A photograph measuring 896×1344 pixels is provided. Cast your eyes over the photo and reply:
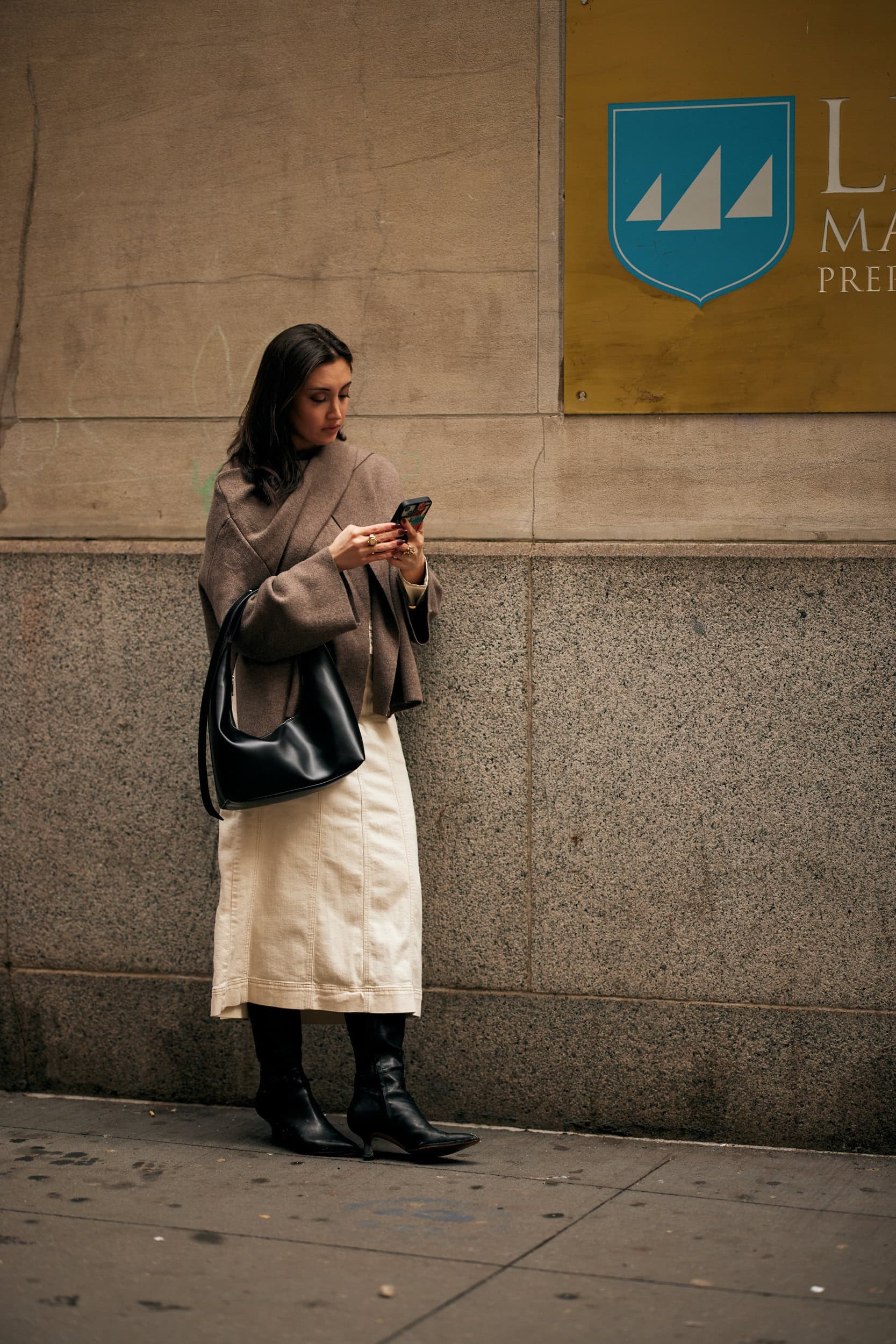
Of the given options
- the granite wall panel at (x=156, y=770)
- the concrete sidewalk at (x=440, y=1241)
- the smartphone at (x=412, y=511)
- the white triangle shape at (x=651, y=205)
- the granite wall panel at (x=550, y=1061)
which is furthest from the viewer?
the granite wall panel at (x=156, y=770)

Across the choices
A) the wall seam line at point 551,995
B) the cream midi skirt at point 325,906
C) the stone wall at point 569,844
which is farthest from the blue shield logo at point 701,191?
the wall seam line at point 551,995

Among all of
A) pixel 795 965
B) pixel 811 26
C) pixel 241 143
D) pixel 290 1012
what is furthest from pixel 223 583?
pixel 811 26

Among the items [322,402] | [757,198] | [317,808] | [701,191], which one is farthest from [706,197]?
[317,808]

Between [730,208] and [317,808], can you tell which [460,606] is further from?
[730,208]

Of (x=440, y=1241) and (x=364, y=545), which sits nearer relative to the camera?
(x=440, y=1241)

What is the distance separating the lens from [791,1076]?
412cm

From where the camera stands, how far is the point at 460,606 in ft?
14.3

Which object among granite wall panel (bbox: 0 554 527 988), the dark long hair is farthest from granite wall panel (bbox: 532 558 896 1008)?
the dark long hair

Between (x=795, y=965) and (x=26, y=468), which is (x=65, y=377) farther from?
(x=795, y=965)

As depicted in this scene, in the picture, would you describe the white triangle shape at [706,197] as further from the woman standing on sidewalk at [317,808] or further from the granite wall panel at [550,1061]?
the granite wall panel at [550,1061]

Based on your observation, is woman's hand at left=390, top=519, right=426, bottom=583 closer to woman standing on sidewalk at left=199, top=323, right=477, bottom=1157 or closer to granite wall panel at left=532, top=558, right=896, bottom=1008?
woman standing on sidewalk at left=199, top=323, right=477, bottom=1157

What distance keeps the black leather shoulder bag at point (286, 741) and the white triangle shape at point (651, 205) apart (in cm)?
162

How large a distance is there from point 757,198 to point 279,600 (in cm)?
186

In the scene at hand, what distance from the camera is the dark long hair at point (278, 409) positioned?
386cm
